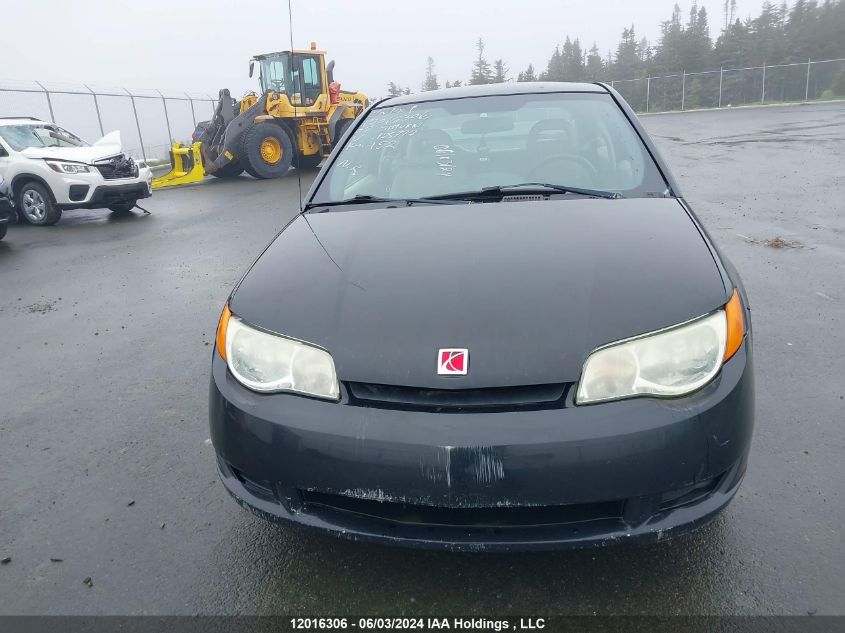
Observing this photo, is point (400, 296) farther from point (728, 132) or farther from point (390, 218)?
point (728, 132)

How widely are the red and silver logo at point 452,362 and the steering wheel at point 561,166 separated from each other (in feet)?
4.29

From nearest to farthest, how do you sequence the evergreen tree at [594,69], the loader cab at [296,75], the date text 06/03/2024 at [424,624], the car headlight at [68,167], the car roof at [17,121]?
the date text 06/03/2024 at [424,624] < the car headlight at [68,167] < the car roof at [17,121] < the loader cab at [296,75] < the evergreen tree at [594,69]

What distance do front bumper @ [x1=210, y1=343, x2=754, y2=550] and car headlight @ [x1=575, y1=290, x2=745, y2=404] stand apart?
0.11 ft

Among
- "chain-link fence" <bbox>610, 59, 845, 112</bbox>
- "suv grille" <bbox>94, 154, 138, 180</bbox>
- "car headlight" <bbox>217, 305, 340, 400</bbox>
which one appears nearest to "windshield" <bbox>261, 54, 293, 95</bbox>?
"suv grille" <bbox>94, 154, 138, 180</bbox>

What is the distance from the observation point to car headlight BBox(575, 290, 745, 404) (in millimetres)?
1659

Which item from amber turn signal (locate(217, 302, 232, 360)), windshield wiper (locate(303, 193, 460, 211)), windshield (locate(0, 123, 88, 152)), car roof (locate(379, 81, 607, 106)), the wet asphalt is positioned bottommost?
the wet asphalt

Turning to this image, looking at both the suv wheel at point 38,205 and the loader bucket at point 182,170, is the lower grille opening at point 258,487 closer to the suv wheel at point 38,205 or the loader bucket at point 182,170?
the suv wheel at point 38,205

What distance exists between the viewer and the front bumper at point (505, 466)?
1587 mm

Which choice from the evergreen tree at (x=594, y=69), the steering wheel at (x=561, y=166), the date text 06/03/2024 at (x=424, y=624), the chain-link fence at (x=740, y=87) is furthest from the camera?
the evergreen tree at (x=594, y=69)

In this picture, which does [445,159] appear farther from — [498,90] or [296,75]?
[296,75]

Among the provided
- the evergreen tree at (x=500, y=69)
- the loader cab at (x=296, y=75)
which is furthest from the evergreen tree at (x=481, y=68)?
the loader cab at (x=296, y=75)

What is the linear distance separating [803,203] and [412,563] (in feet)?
26.3

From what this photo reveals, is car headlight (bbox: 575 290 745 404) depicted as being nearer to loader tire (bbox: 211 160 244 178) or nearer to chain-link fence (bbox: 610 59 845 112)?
loader tire (bbox: 211 160 244 178)

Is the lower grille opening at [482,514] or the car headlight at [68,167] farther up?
the car headlight at [68,167]
